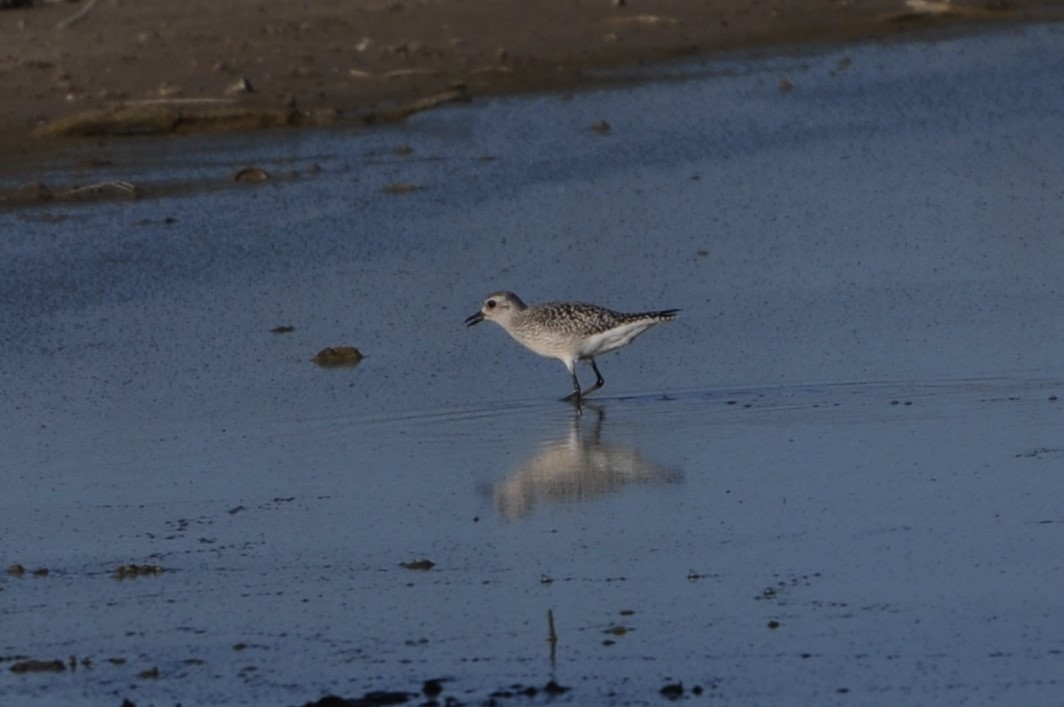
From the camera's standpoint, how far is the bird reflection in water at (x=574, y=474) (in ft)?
23.8

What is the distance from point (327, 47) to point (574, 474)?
8829 mm

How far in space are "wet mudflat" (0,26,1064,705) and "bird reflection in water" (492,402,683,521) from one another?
2 cm

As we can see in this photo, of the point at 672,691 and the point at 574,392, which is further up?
the point at 574,392

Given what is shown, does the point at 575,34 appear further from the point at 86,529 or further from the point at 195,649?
the point at 195,649

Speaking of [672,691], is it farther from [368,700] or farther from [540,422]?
[540,422]

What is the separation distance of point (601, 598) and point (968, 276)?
4.84 m

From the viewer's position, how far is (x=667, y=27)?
17.6m

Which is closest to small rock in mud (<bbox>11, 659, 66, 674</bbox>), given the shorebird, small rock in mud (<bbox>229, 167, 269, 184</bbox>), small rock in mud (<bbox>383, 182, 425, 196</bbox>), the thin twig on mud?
the shorebird

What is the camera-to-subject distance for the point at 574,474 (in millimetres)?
7629

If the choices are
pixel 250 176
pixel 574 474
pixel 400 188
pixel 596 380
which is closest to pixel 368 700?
pixel 574 474

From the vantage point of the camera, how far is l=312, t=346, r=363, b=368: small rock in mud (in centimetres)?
908

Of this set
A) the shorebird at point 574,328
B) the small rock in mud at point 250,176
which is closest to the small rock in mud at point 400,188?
the small rock in mud at point 250,176

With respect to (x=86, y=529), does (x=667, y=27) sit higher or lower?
higher

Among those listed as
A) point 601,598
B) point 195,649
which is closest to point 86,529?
point 195,649
